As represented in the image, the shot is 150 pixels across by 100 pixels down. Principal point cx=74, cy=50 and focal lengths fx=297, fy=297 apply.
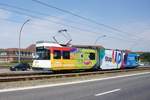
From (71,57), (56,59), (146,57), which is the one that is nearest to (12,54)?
(146,57)

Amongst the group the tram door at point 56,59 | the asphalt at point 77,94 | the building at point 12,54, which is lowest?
the asphalt at point 77,94

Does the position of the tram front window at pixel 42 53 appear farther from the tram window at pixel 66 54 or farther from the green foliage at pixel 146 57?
the green foliage at pixel 146 57

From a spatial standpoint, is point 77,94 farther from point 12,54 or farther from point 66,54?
point 12,54

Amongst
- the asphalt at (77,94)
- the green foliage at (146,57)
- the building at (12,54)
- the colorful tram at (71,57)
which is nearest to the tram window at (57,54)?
the colorful tram at (71,57)

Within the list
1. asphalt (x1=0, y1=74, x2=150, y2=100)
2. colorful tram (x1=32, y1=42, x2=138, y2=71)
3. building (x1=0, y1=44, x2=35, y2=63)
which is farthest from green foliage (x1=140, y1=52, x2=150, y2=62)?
asphalt (x1=0, y1=74, x2=150, y2=100)

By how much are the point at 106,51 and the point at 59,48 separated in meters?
11.9

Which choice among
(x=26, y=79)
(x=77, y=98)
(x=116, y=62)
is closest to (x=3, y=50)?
(x=116, y=62)

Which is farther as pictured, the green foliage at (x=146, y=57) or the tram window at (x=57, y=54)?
the green foliage at (x=146, y=57)

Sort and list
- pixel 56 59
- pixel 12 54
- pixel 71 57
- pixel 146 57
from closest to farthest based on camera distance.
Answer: pixel 56 59 < pixel 71 57 < pixel 146 57 < pixel 12 54

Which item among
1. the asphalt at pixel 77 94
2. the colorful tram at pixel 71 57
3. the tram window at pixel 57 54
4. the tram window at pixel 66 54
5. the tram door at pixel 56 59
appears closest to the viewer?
the asphalt at pixel 77 94

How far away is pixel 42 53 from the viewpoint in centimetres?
2897

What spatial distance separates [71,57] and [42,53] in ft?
11.0

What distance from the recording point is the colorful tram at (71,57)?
1116 inches

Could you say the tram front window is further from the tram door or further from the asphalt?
the asphalt
